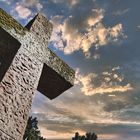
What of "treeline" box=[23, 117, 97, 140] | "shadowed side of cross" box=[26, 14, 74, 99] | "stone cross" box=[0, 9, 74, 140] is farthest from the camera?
"treeline" box=[23, 117, 97, 140]

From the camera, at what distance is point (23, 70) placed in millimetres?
3914

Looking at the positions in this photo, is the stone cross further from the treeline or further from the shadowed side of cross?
the treeline

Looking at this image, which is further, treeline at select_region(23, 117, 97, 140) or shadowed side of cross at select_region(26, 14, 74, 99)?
treeline at select_region(23, 117, 97, 140)

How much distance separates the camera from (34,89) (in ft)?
12.9

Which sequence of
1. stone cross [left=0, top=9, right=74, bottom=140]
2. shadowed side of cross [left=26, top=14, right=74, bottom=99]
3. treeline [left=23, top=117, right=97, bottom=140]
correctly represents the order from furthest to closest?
treeline [left=23, top=117, right=97, bottom=140]
shadowed side of cross [left=26, top=14, right=74, bottom=99]
stone cross [left=0, top=9, right=74, bottom=140]

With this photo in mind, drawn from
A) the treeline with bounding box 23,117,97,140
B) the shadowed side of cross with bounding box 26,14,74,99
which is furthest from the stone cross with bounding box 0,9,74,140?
the treeline with bounding box 23,117,97,140

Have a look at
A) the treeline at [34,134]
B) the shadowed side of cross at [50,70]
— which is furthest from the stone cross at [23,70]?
the treeline at [34,134]

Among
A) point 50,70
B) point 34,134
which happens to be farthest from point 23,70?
point 34,134

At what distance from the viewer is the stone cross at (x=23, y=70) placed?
3.49 meters

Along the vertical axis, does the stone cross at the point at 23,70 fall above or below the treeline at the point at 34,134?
below

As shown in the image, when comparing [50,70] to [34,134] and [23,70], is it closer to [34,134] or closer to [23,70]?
[23,70]

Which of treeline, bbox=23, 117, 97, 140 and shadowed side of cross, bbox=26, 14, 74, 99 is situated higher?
treeline, bbox=23, 117, 97, 140

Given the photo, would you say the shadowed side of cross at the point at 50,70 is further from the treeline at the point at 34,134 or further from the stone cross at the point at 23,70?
the treeline at the point at 34,134

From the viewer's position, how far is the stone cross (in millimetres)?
3494
